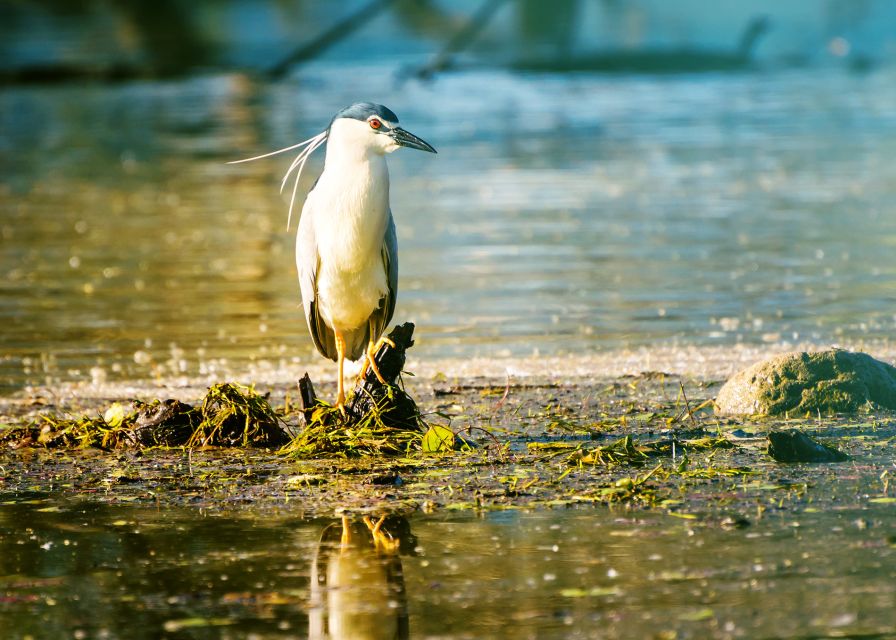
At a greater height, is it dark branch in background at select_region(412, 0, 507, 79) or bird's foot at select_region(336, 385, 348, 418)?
dark branch in background at select_region(412, 0, 507, 79)

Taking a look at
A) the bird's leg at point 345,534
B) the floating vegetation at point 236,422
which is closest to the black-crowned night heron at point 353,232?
the floating vegetation at point 236,422

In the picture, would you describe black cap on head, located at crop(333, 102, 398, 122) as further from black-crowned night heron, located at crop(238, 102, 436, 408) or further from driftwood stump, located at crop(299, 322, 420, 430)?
driftwood stump, located at crop(299, 322, 420, 430)

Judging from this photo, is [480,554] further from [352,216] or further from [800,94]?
[800,94]

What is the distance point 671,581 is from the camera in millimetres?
5539

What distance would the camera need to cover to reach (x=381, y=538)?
20.5 feet

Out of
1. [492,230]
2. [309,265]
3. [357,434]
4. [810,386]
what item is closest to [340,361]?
[309,265]

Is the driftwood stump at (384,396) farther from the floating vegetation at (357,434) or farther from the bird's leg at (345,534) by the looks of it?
the bird's leg at (345,534)

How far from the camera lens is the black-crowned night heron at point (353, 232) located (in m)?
8.18

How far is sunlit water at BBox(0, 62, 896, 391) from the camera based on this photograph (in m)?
11.6

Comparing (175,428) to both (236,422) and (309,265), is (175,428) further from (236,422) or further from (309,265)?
(309,265)

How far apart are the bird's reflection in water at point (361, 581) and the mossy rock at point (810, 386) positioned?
2.69 m

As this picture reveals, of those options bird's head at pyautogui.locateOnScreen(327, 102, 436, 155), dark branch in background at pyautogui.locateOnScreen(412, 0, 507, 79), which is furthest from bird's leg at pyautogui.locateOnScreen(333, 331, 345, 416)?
dark branch in background at pyautogui.locateOnScreen(412, 0, 507, 79)

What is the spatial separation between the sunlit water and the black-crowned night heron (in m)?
1.95

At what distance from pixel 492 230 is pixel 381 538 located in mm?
10899
